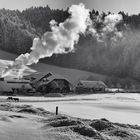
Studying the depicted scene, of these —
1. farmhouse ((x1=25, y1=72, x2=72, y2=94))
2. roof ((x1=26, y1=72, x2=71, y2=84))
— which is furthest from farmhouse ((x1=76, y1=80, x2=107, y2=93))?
roof ((x1=26, y1=72, x2=71, y2=84))

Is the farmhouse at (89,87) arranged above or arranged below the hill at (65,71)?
below

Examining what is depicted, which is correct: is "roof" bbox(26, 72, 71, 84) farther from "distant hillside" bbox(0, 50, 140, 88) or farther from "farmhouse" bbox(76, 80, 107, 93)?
"distant hillside" bbox(0, 50, 140, 88)

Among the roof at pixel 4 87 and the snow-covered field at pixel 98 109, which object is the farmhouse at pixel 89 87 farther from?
the snow-covered field at pixel 98 109

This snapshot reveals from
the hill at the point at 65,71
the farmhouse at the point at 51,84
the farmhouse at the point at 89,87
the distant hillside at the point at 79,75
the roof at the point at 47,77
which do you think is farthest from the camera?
the hill at the point at 65,71

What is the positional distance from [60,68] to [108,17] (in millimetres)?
44426

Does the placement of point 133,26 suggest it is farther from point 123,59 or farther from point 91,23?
point 123,59

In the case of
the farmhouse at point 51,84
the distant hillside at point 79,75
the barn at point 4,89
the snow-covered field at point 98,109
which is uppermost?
the distant hillside at point 79,75

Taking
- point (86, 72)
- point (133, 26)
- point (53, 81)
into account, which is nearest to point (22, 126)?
point (53, 81)

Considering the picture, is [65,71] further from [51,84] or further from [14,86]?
[14,86]

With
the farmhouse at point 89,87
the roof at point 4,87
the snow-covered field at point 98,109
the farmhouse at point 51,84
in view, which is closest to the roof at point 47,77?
the farmhouse at point 51,84

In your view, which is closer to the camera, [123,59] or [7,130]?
[7,130]

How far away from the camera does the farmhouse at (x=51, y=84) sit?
336 feet

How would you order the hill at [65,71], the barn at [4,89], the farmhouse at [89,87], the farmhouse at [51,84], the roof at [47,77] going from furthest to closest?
1. the hill at [65,71]
2. the farmhouse at [89,87]
3. the roof at [47,77]
4. the farmhouse at [51,84]
5. the barn at [4,89]

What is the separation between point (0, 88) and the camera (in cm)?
8919
